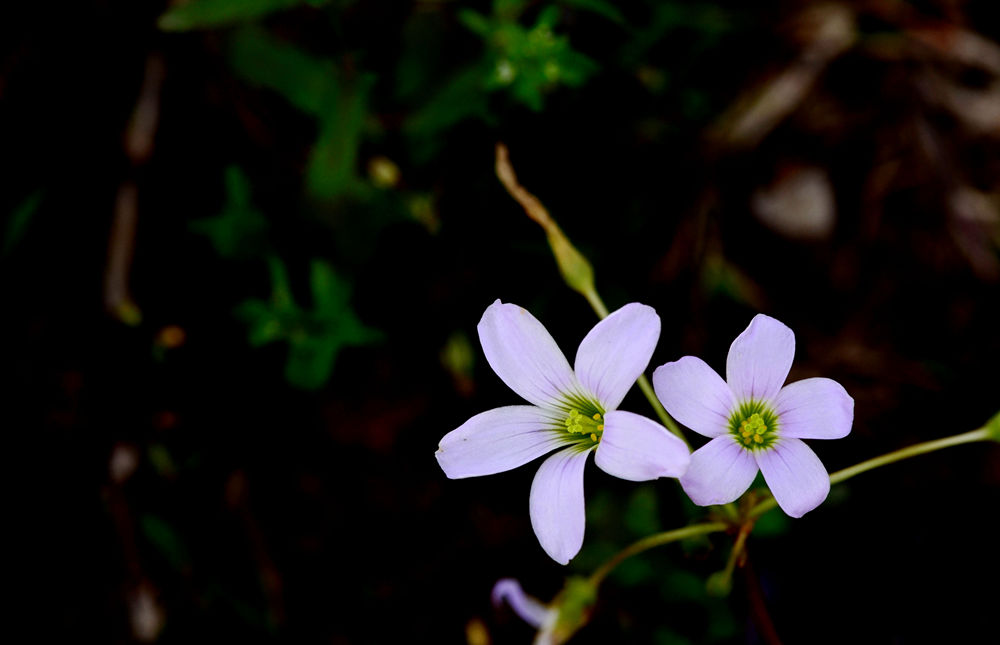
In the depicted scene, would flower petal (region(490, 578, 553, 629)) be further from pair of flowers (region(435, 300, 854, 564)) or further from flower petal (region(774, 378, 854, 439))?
flower petal (region(774, 378, 854, 439))

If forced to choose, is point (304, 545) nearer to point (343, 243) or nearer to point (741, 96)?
point (343, 243)

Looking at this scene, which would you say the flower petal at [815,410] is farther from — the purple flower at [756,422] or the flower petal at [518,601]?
the flower petal at [518,601]

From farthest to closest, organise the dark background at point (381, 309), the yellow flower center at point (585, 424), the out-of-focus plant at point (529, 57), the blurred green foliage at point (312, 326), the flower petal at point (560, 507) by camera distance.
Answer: the dark background at point (381, 309) → the blurred green foliage at point (312, 326) → the out-of-focus plant at point (529, 57) → the yellow flower center at point (585, 424) → the flower petal at point (560, 507)

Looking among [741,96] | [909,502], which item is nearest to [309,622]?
[909,502]

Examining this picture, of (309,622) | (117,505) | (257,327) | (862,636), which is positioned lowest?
(309,622)

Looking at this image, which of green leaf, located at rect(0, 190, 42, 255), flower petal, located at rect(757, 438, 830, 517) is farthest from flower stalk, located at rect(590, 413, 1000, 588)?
green leaf, located at rect(0, 190, 42, 255)

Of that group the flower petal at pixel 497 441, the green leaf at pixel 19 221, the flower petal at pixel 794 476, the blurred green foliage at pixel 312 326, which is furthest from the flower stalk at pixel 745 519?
the green leaf at pixel 19 221

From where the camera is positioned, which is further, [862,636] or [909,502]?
[909,502]

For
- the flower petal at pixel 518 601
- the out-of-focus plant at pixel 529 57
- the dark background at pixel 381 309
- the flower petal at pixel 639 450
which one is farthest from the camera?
the dark background at pixel 381 309
